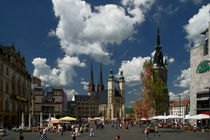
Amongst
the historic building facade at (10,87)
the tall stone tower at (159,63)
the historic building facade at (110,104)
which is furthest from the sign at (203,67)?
the historic building facade at (110,104)

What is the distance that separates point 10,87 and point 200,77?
43.3 metres

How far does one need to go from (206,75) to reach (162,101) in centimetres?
2002

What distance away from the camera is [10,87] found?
5494cm

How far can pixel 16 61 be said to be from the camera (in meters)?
61.6

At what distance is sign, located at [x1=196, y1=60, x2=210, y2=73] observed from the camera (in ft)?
183

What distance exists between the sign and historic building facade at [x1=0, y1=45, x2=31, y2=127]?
141 ft

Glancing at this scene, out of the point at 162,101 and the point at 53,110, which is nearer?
the point at 162,101

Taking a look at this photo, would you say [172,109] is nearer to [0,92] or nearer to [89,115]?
[89,115]

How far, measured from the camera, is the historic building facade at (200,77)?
2200 inches

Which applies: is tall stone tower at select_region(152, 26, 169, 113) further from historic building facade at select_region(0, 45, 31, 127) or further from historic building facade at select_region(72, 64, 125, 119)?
historic building facade at select_region(0, 45, 31, 127)

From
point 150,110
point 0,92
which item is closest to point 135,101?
point 150,110

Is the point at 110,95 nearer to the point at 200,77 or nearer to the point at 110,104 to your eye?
the point at 110,104

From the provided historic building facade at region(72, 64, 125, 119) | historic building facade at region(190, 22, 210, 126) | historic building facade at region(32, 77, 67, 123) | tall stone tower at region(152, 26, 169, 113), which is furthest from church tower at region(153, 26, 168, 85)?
historic building facade at region(190, 22, 210, 126)

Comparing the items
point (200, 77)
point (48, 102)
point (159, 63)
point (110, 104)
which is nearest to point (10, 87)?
point (200, 77)
